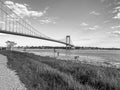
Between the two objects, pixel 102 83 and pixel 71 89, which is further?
pixel 102 83

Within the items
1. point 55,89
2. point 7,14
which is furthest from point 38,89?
point 7,14

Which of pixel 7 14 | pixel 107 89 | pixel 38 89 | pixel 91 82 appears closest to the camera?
pixel 38 89

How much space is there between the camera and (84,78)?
6.35 meters

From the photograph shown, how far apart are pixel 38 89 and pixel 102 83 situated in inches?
127

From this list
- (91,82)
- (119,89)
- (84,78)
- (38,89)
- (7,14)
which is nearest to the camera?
(38,89)

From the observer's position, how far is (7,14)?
133 feet

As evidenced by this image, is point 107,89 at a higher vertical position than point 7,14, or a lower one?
lower

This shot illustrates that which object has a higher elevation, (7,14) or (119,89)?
(7,14)

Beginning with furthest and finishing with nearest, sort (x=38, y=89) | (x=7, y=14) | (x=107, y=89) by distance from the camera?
(x=7, y=14) < (x=107, y=89) < (x=38, y=89)

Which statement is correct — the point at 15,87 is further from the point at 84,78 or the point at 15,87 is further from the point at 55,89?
the point at 84,78

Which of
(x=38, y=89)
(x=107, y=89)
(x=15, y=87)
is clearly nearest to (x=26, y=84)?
(x=15, y=87)

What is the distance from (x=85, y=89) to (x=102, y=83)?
1.59 m

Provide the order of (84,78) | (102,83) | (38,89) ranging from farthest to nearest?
(84,78), (102,83), (38,89)

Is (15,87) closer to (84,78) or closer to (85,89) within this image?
(85,89)
